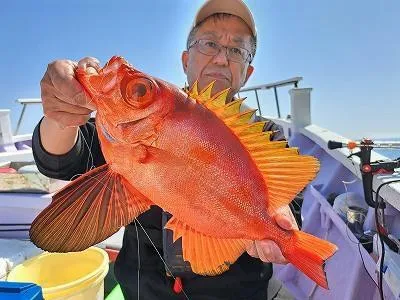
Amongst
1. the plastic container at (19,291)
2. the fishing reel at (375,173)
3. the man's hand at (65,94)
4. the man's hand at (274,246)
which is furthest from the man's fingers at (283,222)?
the fishing reel at (375,173)

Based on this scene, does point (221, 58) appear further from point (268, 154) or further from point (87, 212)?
point (87, 212)

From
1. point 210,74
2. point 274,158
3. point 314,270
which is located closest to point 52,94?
point 274,158

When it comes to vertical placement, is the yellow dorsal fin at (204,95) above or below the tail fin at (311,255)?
above

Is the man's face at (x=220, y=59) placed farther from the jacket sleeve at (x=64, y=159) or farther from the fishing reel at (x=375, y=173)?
the fishing reel at (x=375, y=173)

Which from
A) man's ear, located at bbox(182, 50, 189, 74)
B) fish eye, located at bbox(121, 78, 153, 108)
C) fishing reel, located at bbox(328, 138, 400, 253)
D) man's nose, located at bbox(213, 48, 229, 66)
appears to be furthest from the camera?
man's ear, located at bbox(182, 50, 189, 74)

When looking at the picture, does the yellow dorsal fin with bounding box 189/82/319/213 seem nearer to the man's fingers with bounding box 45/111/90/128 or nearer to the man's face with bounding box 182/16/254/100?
the man's fingers with bounding box 45/111/90/128

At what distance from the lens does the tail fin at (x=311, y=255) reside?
108cm

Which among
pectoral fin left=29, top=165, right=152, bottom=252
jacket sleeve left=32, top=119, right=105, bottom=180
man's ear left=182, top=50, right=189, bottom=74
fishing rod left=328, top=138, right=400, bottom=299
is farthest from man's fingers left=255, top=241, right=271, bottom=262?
man's ear left=182, top=50, right=189, bottom=74

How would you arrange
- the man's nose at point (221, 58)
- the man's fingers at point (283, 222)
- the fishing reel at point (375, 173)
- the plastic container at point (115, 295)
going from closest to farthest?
1. the man's fingers at point (283, 222)
2. the man's nose at point (221, 58)
3. the fishing reel at point (375, 173)
4. the plastic container at point (115, 295)

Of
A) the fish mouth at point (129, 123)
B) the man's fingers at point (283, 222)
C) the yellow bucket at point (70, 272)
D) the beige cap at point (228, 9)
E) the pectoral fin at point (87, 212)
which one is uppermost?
A: the beige cap at point (228, 9)

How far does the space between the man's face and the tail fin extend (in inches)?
48.8

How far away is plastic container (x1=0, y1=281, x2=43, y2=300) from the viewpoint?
1.43 metres

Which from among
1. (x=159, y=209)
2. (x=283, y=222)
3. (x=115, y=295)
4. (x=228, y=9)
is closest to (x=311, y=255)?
(x=283, y=222)

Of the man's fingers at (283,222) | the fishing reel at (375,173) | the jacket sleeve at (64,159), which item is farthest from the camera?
the fishing reel at (375,173)
